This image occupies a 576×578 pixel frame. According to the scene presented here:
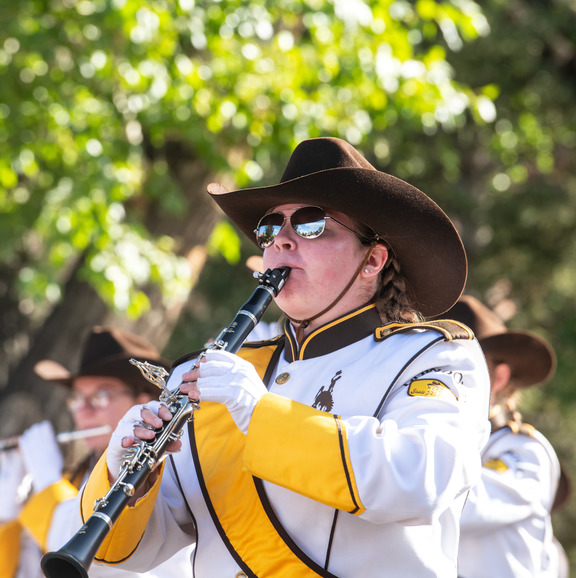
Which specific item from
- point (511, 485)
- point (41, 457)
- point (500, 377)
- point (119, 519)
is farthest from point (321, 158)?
point (41, 457)

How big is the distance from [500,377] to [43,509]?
2559 mm

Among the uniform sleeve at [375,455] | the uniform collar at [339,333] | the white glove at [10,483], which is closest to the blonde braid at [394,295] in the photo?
the uniform collar at [339,333]

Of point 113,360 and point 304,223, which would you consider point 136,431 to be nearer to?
point 304,223

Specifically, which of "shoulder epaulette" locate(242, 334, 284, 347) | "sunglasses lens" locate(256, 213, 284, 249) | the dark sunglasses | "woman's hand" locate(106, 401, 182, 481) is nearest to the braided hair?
the dark sunglasses

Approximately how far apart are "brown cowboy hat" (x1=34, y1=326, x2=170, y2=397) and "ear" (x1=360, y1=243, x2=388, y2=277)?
241 cm

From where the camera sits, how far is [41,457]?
4887mm

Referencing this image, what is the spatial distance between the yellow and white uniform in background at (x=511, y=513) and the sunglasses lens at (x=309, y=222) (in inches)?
71.7

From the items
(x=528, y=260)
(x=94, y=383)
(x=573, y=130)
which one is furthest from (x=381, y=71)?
(x=528, y=260)

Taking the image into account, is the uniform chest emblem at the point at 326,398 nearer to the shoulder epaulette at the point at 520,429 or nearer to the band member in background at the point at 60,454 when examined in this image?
Answer: the shoulder epaulette at the point at 520,429

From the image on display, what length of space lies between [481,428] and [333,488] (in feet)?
1.80

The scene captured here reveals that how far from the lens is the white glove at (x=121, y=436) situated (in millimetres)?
2561

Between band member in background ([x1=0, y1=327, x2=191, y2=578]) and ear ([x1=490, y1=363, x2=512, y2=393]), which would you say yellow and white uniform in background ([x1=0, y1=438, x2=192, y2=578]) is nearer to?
band member in background ([x1=0, y1=327, x2=191, y2=578])

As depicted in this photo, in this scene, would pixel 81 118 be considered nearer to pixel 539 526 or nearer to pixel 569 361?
pixel 539 526

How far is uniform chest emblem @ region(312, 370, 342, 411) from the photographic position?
262cm
